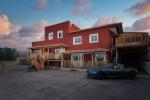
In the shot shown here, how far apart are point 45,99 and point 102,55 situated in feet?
54.6

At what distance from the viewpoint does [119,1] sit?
1686 cm

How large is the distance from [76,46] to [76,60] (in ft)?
9.90

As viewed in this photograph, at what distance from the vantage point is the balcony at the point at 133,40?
787 inches

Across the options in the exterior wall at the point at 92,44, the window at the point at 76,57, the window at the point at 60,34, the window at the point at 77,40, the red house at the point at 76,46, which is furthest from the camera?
the window at the point at 60,34

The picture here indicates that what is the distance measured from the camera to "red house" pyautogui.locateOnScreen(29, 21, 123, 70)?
25047 millimetres

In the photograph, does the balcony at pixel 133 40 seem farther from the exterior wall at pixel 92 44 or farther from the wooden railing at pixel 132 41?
the exterior wall at pixel 92 44

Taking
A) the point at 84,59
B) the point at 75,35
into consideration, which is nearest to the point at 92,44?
the point at 84,59

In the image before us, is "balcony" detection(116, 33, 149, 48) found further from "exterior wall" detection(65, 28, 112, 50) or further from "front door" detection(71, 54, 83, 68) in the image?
"front door" detection(71, 54, 83, 68)

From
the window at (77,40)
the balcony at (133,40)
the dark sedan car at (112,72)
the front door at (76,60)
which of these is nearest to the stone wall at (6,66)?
the front door at (76,60)

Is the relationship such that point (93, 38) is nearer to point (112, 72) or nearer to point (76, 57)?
point (76, 57)

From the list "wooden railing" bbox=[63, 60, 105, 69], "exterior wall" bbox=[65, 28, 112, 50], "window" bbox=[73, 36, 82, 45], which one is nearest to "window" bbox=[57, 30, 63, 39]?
"exterior wall" bbox=[65, 28, 112, 50]

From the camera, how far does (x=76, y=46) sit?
2981 cm

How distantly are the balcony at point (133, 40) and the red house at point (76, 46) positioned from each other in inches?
108

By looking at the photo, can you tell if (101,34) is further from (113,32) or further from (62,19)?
(62,19)
